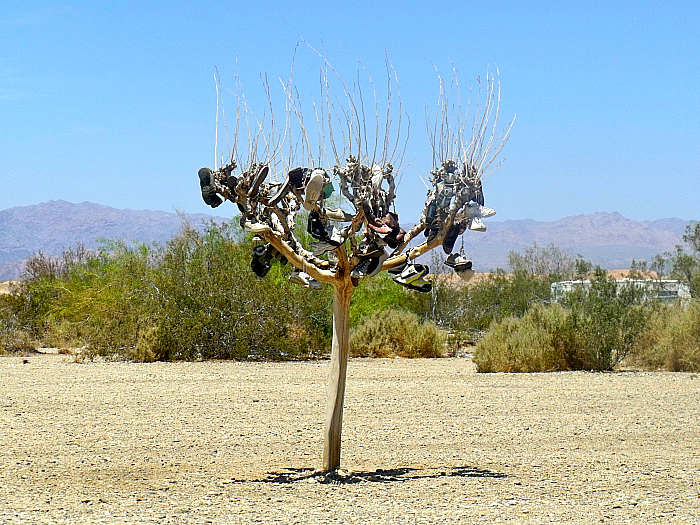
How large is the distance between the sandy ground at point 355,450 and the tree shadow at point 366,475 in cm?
3

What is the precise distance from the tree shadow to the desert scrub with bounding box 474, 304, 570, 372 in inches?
410

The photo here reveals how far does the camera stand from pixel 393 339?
2383cm

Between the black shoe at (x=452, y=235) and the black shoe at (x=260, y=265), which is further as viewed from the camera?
the black shoe at (x=260, y=265)

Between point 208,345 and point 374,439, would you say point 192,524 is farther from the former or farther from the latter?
point 208,345

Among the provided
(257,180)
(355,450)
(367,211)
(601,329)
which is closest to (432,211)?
(367,211)

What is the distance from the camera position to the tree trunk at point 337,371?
7.90 metres

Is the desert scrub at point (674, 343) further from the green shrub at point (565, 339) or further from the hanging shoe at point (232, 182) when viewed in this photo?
the hanging shoe at point (232, 182)

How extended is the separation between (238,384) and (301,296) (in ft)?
21.4

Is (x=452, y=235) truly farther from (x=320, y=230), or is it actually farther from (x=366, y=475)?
(x=366, y=475)

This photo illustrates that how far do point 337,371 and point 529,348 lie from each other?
462 inches

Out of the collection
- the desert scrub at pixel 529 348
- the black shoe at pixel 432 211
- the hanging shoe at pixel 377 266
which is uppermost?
the black shoe at pixel 432 211

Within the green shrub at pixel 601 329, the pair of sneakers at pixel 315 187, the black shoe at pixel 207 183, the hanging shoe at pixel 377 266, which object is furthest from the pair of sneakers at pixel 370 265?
the green shrub at pixel 601 329

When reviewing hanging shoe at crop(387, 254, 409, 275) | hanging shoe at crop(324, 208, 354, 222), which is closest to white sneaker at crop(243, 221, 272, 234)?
hanging shoe at crop(324, 208, 354, 222)

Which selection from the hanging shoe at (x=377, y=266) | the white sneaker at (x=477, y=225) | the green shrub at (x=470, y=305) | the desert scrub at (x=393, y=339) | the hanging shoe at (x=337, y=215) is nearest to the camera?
the hanging shoe at (x=337, y=215)
